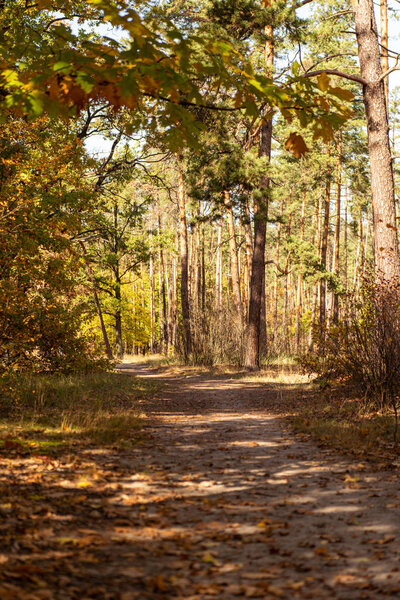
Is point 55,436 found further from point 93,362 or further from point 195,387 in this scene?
point 195,387

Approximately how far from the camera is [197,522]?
11.7ft

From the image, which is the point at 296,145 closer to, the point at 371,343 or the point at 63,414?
the point at 371,343

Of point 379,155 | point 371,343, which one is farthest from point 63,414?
point 379,155

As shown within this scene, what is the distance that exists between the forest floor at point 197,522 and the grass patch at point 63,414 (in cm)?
28

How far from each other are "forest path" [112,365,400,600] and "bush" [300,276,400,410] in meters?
2.10

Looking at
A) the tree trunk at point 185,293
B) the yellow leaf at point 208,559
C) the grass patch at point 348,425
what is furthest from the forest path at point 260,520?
the tree trunk at point 185,293

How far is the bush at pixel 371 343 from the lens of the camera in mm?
7574

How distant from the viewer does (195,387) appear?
13328 millimetres

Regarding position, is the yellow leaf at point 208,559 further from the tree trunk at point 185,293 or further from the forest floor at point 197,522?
the tree trunk at point 185,293

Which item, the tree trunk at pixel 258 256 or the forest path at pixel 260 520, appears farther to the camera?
the tree trunk at pixel 258 256

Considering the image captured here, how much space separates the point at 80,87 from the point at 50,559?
305 centimetres

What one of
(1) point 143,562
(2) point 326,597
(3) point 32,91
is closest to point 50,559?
(1) point 143,562

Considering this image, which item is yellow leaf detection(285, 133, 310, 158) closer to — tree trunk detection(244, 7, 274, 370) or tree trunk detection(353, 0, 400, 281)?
tree trunk detection(353, 0, 400, 281)

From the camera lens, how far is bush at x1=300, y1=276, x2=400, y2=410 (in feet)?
24.8
